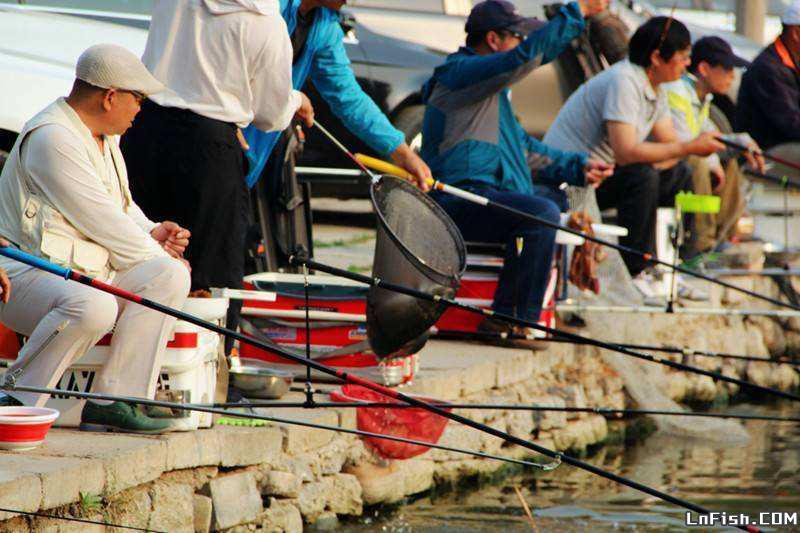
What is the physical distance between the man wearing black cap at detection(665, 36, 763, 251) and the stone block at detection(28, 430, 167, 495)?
5710mm

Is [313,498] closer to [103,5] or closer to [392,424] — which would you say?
[392,424]

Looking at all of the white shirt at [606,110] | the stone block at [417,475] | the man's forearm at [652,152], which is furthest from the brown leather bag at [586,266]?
the stone block at [417,475]

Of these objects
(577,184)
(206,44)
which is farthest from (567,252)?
(206,44)

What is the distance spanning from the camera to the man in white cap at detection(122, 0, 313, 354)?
5.10 m

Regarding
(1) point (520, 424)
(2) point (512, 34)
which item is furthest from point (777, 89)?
(1) point (520, 424)

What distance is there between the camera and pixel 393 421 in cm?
573

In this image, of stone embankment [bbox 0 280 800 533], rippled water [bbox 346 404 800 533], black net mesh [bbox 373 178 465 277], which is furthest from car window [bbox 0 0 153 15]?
rippled water [bbox 346 404 800 533]

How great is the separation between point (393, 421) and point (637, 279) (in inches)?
142

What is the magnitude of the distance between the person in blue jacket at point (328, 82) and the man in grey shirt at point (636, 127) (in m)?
2.24

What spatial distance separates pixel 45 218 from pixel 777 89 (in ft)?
22.9

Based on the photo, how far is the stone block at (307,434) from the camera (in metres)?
5.21

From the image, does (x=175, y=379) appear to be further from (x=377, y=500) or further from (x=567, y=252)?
(x=567, y=252)

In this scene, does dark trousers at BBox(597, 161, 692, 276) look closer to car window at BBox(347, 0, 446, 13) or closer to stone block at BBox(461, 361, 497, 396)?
stone block at BBox(461, 361, 497, 396)

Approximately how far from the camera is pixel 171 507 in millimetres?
4457
